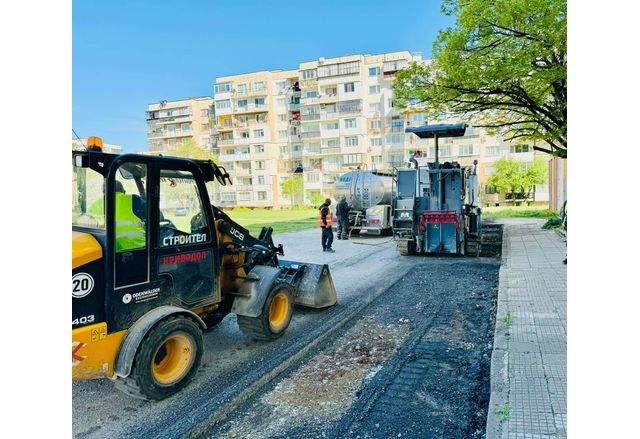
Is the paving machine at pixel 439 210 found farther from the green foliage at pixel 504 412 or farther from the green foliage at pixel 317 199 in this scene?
the green foliage at pixel 317 199

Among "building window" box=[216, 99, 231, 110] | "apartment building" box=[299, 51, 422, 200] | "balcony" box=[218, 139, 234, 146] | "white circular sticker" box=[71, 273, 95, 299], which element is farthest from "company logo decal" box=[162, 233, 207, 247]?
"building window" box=[216, 99, 231, 110]

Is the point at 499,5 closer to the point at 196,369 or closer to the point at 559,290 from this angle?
the point at 559,290

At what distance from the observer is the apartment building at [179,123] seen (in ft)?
218

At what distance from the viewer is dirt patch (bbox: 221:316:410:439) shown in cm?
342

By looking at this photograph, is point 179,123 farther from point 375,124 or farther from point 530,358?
point 530,358

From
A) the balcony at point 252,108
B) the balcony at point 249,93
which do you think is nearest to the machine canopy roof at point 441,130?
the balcony at point 252,108

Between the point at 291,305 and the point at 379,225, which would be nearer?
the point at 291,305

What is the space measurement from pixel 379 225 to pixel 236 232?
11.5m

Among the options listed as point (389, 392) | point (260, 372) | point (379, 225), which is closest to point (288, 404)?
point (260, 372)

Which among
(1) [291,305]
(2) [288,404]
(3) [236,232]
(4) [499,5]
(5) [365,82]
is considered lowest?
(2) [288,404]

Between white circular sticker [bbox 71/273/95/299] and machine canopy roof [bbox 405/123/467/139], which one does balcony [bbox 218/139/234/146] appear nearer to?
machine canopy roof [bbox 405/123/467/139]

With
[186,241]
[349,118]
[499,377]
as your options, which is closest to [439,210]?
[499,377]

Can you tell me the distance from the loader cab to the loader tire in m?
0.25
